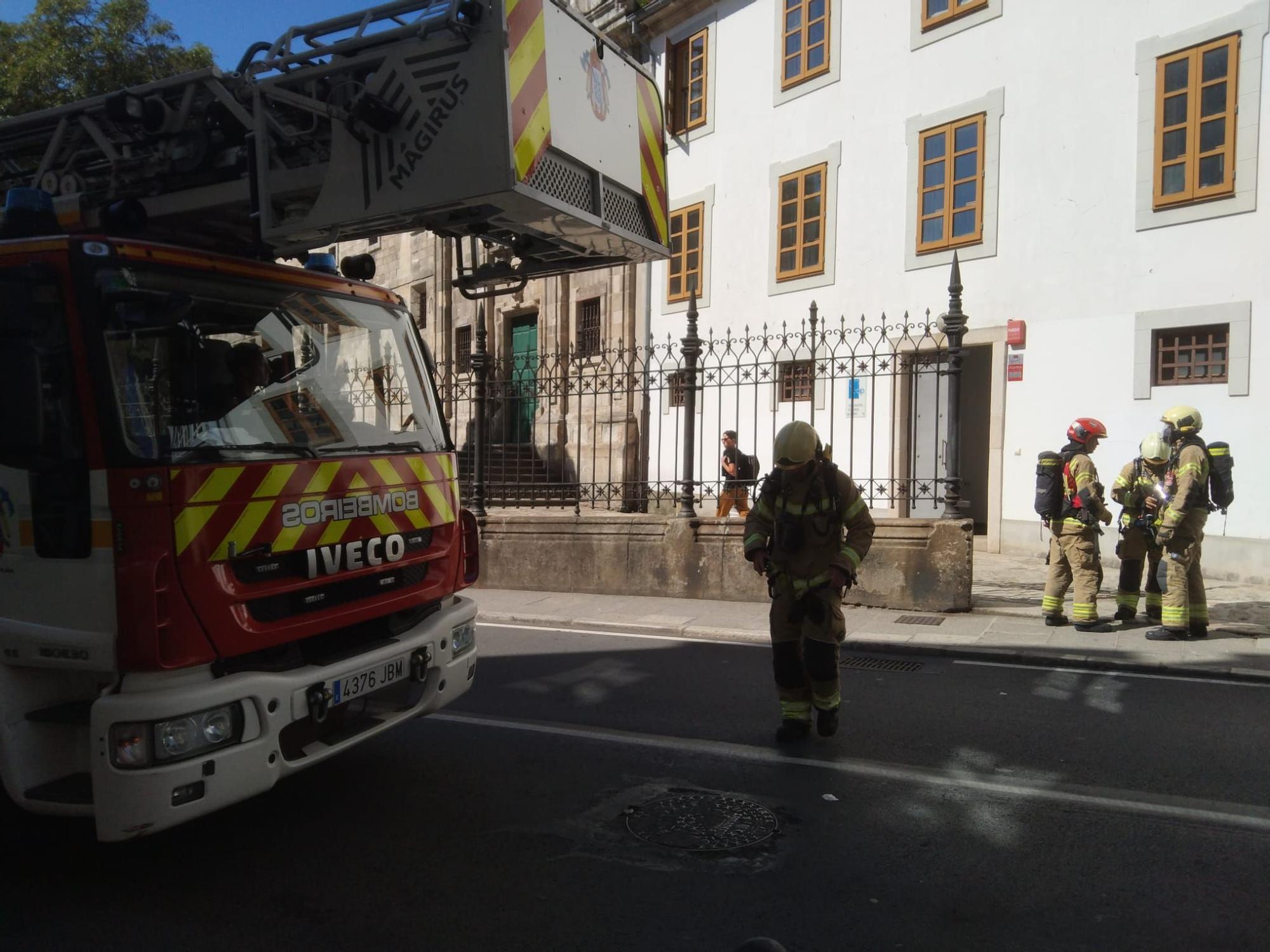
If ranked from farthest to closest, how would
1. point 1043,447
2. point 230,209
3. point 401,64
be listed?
point 1043,447
point 230,209
point 401,64

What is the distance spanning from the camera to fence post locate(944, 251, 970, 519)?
9078mm

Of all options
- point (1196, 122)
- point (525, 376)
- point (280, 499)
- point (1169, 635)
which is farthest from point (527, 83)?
point (1196, 122)

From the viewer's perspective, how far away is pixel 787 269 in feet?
53.1

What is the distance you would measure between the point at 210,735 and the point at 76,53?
13700 millimetres

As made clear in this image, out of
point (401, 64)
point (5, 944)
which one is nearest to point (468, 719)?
point (5, 944)

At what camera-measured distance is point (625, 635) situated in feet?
28.6

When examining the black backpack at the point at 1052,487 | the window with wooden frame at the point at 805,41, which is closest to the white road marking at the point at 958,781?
the black backpack at the point at 1052,487

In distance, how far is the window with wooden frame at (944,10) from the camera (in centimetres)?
1347

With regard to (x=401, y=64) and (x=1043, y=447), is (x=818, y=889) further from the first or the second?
(x=1043, y=447)

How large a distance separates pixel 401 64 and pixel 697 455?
1249cm

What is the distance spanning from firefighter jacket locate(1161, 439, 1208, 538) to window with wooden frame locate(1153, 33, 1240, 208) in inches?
204

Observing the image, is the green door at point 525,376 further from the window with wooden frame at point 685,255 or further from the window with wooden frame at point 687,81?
the window with wooden frame at point 687,81

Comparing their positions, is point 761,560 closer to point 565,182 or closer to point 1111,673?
point 565,182

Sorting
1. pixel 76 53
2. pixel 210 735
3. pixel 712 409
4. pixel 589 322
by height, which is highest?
pixel 76 53
